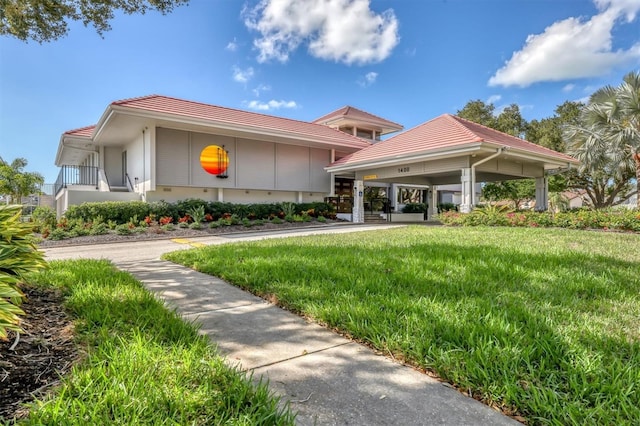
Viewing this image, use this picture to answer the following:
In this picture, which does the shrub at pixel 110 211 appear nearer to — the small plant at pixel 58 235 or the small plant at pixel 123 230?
the small plant at pixel 58 235

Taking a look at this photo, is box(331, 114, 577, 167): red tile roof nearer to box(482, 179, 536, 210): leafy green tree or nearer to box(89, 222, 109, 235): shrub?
box(89, 222, 109, 235): shrub

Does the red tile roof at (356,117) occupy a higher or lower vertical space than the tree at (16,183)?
higher

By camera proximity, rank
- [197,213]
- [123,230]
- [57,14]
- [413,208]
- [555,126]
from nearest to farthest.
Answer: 1. [57,14]
2. [123,230]
3. [197,213]
4. [413,208]
5. [555,126]

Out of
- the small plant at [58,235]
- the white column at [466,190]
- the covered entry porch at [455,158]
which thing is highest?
the covered entry porch at [455,158]

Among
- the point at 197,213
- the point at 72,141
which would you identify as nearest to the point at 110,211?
the point at 197,213

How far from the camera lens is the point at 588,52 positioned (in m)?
17.5

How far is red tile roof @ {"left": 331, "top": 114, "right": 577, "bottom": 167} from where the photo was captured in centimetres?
1256

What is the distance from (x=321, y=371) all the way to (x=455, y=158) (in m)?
12.4

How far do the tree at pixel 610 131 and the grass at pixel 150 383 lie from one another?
1829 cm

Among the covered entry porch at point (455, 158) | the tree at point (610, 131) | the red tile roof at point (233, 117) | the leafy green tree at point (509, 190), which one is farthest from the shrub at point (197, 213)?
the leafy green tree at point (509, 190)

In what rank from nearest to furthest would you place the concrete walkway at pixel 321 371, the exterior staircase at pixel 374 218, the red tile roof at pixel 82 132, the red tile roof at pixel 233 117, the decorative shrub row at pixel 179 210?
the concrete walkway at pixel 321 371 → the decorative shrub row at pixel 179 210 → the red tile roof at pixel 233 117 → the red tile roof at pixel 82 132 → the exterior staircase at pixel 374 218

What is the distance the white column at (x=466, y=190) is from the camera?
40.9 ft

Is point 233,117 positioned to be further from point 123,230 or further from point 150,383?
point 150,383

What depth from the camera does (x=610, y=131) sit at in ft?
48.9
